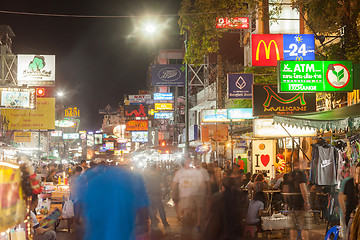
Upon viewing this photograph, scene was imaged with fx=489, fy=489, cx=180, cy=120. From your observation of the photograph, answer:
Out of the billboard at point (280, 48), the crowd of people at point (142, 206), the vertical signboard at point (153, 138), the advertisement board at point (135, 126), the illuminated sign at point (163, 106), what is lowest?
the crowd of people at point (142, 206)

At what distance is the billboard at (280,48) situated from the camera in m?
16.3

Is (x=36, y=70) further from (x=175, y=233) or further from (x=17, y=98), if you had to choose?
(x=175, y=233)

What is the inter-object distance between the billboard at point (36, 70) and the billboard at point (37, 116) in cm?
453

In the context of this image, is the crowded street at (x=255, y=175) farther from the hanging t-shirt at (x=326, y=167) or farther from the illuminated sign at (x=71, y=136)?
the illuminated sign at (x=71, y=136)

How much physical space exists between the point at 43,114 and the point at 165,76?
31.1 feet

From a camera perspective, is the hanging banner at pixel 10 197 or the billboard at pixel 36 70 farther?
the billboard at pixel 36 70

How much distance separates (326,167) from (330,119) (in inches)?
46.2

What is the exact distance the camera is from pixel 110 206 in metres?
5.56

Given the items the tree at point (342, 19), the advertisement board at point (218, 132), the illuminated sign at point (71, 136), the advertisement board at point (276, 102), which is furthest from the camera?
the illuminated sign at point (71, 136)

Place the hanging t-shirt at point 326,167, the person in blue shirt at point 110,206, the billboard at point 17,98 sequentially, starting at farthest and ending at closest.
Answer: the billboard at point 17,98 < the hanging t-shirt at point 326,167 < the person in blue shirt at point 110,206

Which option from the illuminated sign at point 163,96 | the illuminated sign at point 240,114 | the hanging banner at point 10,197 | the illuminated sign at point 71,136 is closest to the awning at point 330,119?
the hanging banner at point 10,197

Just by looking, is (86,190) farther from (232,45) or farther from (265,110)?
(232,45)

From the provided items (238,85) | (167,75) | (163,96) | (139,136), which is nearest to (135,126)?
(163,96)

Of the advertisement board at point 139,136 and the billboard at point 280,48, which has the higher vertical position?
the billboard at point 280,48
